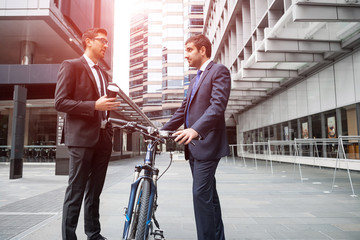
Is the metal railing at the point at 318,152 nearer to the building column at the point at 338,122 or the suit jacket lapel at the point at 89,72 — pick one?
the building column at the point at 338,122

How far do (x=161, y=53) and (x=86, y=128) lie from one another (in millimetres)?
62256

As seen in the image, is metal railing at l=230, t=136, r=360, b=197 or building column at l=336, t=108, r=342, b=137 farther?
building column at l=336, t=108, r=342, b=137

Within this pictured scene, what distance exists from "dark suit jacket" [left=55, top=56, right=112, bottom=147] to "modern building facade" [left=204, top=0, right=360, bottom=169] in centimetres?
680

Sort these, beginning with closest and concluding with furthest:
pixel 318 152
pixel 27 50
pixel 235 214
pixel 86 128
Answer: pixel 86 128 → pixel 235 214 → pixel 318 152 → pixel 27 50

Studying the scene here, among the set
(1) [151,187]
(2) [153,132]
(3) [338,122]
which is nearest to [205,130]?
(2) [153,132]

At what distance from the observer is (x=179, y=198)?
19.1ft

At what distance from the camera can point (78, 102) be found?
8.52 ft

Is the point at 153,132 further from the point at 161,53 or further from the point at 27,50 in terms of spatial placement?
the point at 161,53

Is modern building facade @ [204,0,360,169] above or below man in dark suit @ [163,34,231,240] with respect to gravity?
above

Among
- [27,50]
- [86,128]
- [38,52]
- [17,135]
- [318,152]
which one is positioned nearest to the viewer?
[86,128]

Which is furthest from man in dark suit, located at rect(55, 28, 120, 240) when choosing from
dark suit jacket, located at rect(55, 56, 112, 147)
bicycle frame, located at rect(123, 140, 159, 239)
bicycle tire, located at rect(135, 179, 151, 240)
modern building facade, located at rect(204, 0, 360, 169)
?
modern building facade, located at rect(204, 0, 360, 169)

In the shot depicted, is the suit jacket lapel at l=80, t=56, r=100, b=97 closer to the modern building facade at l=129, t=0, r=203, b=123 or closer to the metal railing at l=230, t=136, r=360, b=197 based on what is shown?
the metal railing at l=230, t=136, r=360, b=197

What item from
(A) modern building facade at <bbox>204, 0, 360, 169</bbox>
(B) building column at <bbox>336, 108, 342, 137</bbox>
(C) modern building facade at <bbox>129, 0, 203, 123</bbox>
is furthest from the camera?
(C) modern building facade at <bbox>129, 0, 203, 123</bbox>

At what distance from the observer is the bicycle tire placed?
2207 mm
